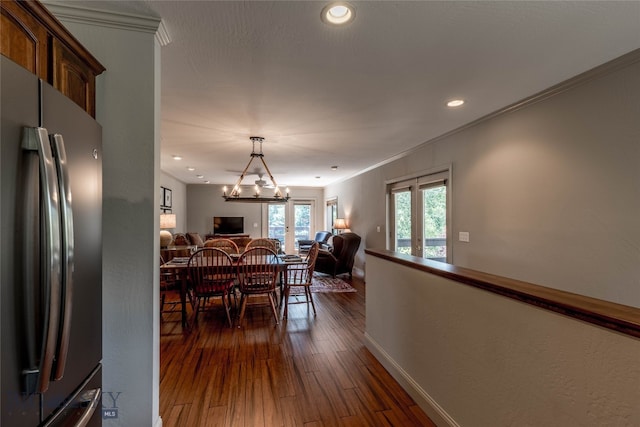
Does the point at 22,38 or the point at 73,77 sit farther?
the point at 73,77

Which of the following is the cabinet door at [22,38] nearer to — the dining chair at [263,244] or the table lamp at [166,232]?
the dining chair at [263,244]

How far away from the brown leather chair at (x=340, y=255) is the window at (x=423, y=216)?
3.39 feet

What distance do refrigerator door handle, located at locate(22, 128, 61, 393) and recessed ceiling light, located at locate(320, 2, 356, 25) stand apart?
1.36 m

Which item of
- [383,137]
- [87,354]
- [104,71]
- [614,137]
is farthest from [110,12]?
[614,137]

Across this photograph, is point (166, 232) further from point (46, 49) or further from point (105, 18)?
point (46, 49)

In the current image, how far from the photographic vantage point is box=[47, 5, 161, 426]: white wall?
1.50m

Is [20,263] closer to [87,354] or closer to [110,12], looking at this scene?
[87,354]

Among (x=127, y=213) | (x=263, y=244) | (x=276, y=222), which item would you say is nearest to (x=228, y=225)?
(x=276, y=222)

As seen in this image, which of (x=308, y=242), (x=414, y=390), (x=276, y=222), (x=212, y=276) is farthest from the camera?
(x=276, y=222)

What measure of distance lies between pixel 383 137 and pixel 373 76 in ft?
5.74

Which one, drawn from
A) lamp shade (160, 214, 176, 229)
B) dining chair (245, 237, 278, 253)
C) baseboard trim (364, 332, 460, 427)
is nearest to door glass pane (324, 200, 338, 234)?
dining chair (245, 237, 278, 253)

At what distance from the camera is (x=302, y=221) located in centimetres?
968

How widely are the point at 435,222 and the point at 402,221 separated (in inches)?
38.8

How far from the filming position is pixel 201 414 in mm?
1914
